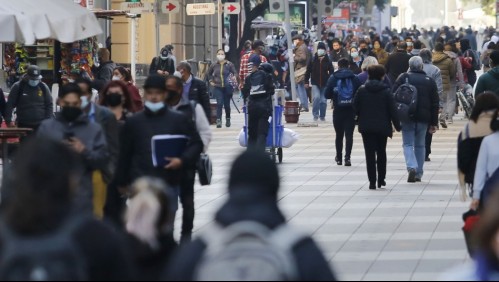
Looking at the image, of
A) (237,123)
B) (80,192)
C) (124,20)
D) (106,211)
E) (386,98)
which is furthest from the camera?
(124,20)

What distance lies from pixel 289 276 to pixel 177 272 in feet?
1.22

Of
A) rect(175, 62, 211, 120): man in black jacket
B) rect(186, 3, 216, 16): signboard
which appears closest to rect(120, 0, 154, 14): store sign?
rect(186, 3, 216, 16): signboard

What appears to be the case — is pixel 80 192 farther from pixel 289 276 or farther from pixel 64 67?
pixel 64 67

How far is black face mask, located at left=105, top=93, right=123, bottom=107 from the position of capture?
12117mm

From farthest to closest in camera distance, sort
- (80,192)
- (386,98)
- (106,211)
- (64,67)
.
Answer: (64,67)
(386,98)
(106,211)
(80,192)

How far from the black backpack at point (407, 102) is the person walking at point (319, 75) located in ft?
47.8

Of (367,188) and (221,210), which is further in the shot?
(367,188)

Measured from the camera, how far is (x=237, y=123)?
33812 millimetres

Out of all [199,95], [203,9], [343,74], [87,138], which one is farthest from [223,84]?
[87,138]

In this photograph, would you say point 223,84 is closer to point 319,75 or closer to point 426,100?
point 319,75

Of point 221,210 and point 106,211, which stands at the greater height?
point 221,210

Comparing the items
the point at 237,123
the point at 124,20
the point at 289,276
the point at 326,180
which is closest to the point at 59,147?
the point at 289,276

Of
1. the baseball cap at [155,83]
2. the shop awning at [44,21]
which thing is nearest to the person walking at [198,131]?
the baseball cap at [155,83]

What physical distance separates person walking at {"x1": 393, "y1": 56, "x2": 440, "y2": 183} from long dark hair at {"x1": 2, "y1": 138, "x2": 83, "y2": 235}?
45.9 ft
